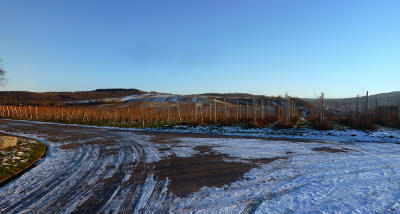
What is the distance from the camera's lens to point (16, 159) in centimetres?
757

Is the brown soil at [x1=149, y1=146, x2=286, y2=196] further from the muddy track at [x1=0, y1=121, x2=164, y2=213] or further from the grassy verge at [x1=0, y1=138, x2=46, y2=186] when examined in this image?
the grassy verge at [x1=0, y1=138, x2=46, y2=186]

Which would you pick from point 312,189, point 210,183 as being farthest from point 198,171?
point 312,189

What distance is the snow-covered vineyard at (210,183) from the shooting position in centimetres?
415

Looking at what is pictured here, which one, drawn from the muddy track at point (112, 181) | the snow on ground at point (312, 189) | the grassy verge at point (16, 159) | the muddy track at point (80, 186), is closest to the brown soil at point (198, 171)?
the muddy track at point (112, 181)

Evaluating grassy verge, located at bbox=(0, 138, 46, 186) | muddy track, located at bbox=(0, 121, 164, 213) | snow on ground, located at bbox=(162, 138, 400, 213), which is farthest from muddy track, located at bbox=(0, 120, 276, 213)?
snow on ground, located at bbox=(162, 138, 400, 213)

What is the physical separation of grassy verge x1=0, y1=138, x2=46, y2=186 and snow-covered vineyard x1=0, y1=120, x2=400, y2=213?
1.24ft

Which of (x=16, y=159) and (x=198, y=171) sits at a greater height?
(x=16, y=159)

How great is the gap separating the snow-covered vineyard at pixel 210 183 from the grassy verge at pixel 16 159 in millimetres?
377

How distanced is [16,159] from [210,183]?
689 centimetres

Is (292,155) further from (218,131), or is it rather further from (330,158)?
(218,131)

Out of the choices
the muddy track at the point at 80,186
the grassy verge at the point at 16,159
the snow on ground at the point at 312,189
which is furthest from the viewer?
the grassy verge at the point at 16,159

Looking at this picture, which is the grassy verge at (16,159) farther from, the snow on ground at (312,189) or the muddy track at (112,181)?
the snow on ground at (312,189)

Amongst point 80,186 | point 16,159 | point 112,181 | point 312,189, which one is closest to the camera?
point 312,189

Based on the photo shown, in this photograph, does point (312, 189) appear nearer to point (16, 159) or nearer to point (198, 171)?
point (198, 171)
